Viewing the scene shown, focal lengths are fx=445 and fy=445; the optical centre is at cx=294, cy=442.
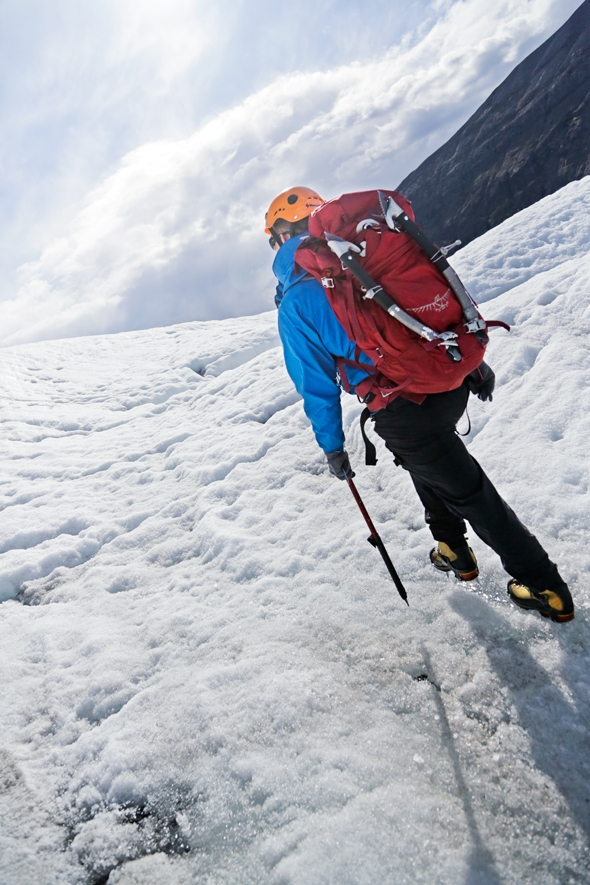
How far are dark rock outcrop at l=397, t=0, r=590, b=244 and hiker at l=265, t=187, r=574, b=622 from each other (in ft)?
258

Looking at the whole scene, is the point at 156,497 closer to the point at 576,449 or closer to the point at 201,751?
the point at 201,751

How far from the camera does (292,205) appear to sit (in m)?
2.90

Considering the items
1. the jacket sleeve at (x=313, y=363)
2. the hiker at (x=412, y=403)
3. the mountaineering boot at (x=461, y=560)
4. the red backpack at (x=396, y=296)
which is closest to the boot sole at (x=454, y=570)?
the mountaineering boot at (x=461, y=560)

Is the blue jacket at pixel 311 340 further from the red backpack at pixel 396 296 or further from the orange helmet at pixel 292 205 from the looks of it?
the orange helmet at pixel 292 205

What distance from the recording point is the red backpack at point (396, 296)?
2031mm

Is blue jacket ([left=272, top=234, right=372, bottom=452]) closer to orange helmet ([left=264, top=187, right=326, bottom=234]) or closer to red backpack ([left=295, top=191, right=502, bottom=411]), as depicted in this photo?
red backpack ([left=295, top=191, right=502, bottom=411])

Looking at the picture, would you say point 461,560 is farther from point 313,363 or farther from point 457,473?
point 313,363

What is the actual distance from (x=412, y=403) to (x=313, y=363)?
0.60 meters

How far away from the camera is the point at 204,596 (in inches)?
140

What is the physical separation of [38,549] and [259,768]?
3564mm

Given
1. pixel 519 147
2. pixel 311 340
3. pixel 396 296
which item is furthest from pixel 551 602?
pixel 519 147

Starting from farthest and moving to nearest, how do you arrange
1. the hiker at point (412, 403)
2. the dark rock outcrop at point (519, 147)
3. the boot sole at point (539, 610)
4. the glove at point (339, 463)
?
the dark rock outcrop at point (519, 147) < the glove at point (339, 463) < the boot sole at point (539, 610) < the hiker at point (412, 403)

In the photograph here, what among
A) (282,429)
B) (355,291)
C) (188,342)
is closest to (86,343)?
(188,342)

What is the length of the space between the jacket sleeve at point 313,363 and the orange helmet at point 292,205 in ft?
2.60
